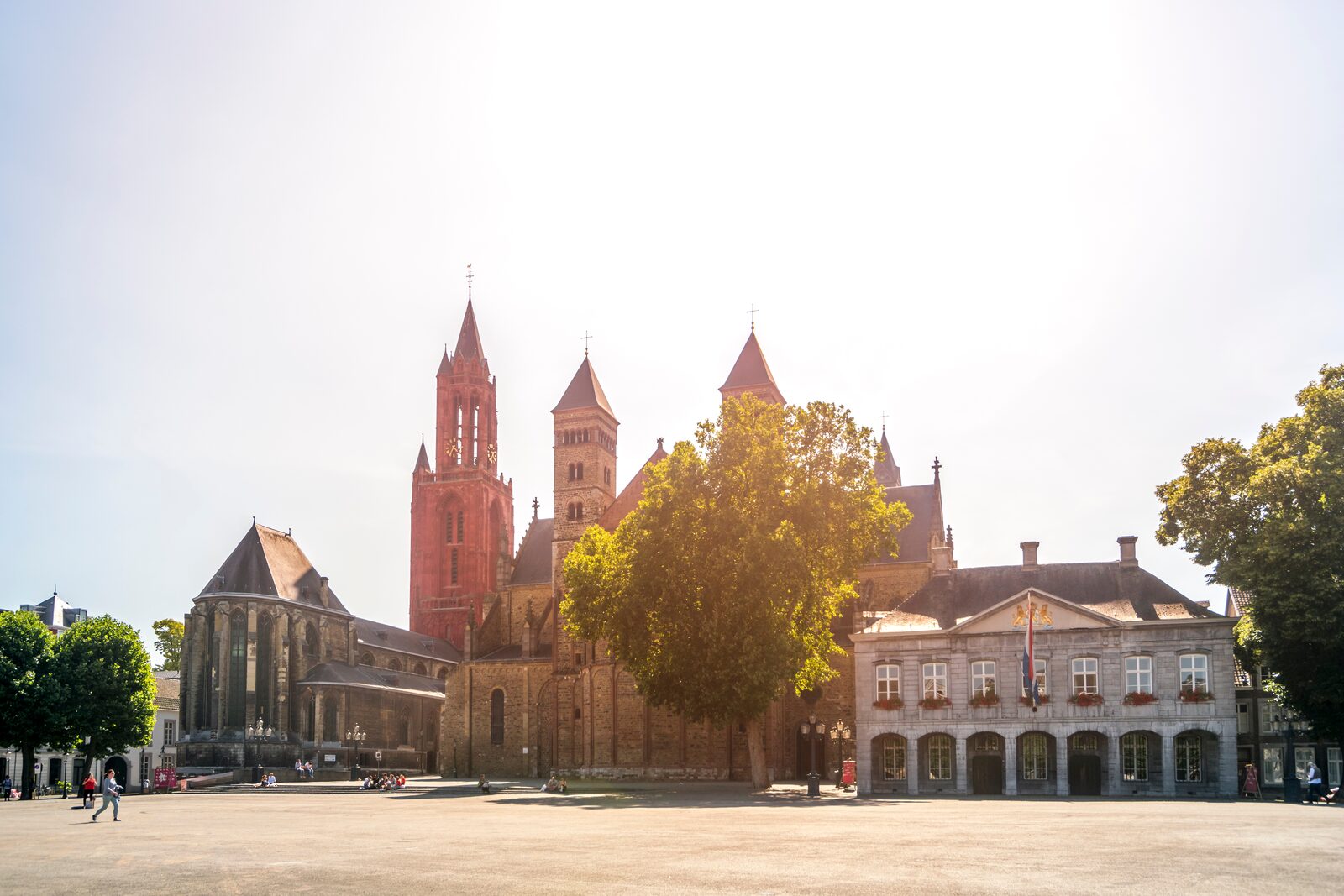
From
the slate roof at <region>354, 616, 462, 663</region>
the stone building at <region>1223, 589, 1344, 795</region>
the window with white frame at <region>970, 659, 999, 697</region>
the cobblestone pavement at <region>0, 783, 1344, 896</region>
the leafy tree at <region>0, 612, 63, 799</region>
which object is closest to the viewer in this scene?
the cobblestone pavement at <region>0, 783, 1344, 896</region>

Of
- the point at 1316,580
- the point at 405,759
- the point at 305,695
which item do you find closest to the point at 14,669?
the point at 305,695

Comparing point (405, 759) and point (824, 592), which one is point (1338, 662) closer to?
point (824, 592)

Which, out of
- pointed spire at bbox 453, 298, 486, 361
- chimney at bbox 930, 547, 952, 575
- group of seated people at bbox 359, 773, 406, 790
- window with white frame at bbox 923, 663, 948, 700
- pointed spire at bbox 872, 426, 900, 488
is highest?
pointed spire at bbox 453, 298, 486, 361

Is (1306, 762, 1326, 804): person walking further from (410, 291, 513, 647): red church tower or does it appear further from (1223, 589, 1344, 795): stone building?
(410, 291, 513, 647): red church tower

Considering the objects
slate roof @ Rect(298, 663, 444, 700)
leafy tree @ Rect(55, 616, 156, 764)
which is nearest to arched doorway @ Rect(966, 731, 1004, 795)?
leafy tree @ Rect(55, 616, 156, 764)

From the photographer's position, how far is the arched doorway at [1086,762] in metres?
49.2

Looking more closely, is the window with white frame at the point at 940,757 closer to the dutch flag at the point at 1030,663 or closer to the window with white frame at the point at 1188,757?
the dutch flag at the point at 1030,663

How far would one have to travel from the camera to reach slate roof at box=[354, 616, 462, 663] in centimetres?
9777

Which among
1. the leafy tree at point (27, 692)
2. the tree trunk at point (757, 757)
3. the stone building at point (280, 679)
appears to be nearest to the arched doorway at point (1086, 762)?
the tree trunk at point (757, 757)

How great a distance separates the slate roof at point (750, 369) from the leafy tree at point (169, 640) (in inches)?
2185

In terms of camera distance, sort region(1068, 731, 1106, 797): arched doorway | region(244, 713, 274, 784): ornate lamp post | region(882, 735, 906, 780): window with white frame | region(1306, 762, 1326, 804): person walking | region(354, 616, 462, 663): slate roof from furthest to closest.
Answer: region(354, 616, 462, 663): slate roof → region(244, 713, 274, 784): ornate lamp post → region(882, 735, 906, 780): window with white frame → region(1068, 731, 1106, 797): arched doorway → region(1306, 762, 1326, 804): person walking

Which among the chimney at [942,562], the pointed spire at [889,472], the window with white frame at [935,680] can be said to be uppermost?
the pointed spire at [889,472]

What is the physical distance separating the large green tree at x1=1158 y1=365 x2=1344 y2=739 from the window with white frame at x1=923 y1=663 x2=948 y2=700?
11012mm

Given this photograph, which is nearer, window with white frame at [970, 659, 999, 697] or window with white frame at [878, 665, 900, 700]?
window with white frame at [970, 659, 999, 697]
